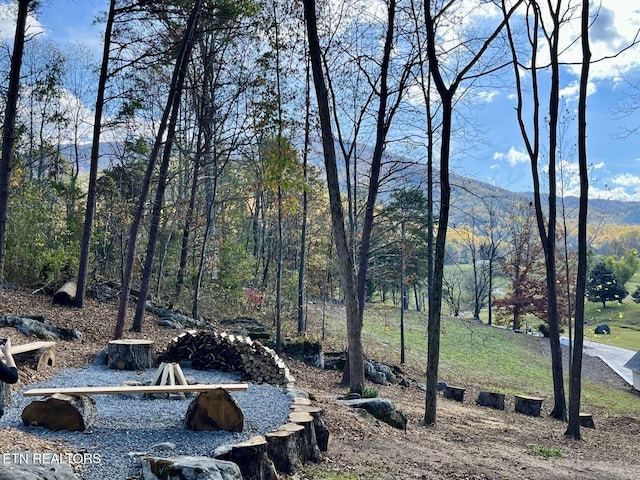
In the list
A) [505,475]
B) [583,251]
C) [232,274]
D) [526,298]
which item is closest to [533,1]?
[583,251]

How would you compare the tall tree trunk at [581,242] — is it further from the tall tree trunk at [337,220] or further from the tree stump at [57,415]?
the tree stump at [57,415]

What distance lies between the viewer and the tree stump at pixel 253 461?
15.5 feet

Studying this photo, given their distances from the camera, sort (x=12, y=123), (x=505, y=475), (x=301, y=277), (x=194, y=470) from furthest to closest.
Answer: (x=301, y=277) → (x=12, y=123) → (x=505, y=475) → (x=194, y=470)

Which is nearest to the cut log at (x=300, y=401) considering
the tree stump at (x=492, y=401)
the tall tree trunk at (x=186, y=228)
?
the tree stump at (x=492, y=401)

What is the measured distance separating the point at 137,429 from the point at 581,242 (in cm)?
916

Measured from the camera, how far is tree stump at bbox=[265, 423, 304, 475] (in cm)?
520

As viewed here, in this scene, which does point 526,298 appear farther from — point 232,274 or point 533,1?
point 533,1

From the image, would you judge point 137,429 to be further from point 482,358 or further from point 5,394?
point 482,358

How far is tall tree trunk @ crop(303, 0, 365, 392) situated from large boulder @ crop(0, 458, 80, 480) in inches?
223

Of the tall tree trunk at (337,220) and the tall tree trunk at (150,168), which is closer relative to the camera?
the tall tree trunk at (337,220)

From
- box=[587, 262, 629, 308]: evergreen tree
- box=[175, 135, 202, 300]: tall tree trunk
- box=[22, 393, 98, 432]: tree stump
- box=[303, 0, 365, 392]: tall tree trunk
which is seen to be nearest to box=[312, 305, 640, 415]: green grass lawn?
box=[175, 135, 202, 300]: tall tree trunk

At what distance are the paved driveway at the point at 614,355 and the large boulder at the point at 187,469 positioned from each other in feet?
88.4

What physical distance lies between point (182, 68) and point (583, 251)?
32.8 ft

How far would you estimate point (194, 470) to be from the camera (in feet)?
13.1
